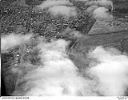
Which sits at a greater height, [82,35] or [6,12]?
[6,12]

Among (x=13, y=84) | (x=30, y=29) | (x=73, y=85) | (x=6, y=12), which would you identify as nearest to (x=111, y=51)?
(x=73, y=85)

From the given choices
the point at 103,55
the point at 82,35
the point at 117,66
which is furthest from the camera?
the point at 82,35

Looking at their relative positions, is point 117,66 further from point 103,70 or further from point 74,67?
point 74,67

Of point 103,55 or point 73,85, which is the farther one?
point 103,55

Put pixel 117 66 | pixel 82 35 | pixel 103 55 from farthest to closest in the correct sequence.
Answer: pixel 82 35
pixel 103 55
pixel 117 66

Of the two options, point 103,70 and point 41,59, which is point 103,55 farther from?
point 41,59

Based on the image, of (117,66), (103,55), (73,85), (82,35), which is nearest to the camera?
(73,85)

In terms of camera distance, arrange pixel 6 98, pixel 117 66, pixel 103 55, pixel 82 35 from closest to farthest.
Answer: pixel 6 98, pixel 117 66, pixel 103 55, pixel 82 35

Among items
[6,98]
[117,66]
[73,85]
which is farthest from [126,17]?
[6,98]

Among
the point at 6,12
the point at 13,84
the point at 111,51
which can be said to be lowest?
the point at 13,84
